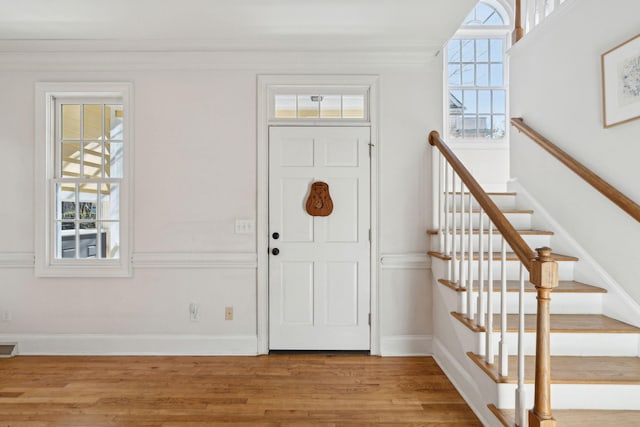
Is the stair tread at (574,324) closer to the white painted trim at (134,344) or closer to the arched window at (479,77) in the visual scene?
the white painted trim at (134,344)

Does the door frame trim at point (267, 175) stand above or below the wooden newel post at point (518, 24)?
below

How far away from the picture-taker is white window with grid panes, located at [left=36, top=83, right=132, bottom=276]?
128 inches

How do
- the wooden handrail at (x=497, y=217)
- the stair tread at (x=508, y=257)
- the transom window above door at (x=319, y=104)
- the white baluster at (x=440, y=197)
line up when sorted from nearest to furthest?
the wooden handrail at (x=497, y=217) → the stair tread at (x=508, y=257) → the white baluster at (x=440, y=197) → the transom window above door at (x=319, y=104)

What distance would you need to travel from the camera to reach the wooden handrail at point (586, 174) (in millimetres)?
2211

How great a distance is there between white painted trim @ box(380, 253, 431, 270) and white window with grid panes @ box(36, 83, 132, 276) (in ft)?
7.68

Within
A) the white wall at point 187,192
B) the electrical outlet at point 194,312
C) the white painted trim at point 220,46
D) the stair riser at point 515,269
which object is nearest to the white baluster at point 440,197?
the white wall at point 187,192

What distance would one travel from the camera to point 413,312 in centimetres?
323

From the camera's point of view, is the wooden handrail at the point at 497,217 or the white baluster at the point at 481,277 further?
the white baluster at the point at 481,277

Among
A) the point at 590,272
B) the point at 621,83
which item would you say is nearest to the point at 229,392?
the point at 590,272

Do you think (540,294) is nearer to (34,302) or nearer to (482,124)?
(482,124)

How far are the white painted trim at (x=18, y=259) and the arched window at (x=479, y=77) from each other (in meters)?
4.49

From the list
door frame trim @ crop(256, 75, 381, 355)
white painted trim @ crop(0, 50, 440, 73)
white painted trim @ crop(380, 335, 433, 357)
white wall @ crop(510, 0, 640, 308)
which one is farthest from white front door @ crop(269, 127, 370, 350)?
white wall @ crop(510, 0, 640, 308)

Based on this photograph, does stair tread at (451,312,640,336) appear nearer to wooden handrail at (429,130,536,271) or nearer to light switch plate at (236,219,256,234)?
wooden handrail at (429,130,536,271)

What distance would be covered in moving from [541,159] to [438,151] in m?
0.93
